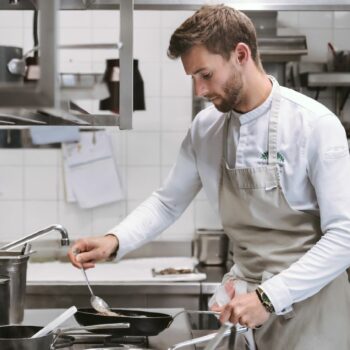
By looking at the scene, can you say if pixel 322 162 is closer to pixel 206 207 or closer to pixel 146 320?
pixel 146 320

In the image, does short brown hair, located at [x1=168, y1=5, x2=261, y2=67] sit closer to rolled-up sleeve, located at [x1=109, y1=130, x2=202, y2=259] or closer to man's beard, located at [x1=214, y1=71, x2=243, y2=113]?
man's beard, located at [x1=214, y1=71, x2=243, y2=113]

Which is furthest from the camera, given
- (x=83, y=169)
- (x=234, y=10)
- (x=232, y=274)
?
(x=83, y=169)

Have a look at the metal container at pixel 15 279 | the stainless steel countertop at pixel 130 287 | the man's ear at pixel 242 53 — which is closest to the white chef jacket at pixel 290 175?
the man's ear at pixel 242 53

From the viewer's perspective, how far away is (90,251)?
2023mm

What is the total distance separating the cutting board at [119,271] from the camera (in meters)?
3.03

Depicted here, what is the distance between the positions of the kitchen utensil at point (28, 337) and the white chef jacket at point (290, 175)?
1.20ft

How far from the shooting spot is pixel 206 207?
3.71 m

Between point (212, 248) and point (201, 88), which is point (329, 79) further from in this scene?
point (201, 88)

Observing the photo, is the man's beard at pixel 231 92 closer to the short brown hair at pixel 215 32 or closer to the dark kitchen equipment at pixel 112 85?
the short brown hair at pixel 215 32

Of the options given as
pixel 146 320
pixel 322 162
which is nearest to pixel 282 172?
pixel 322 162

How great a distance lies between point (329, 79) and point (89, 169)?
4.23ft

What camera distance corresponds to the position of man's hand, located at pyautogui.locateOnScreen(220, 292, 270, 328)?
166 centimetres

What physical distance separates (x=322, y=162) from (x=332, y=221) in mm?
155

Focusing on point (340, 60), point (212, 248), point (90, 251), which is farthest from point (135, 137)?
point (90, 251)
